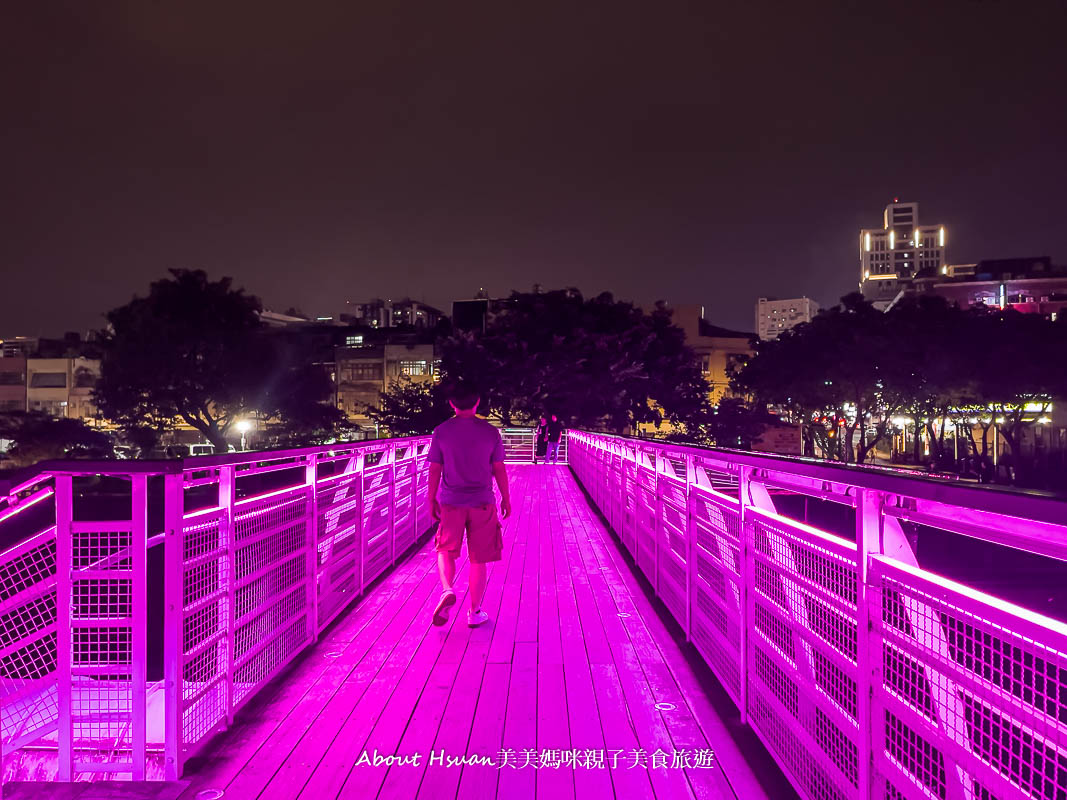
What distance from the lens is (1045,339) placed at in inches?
1175

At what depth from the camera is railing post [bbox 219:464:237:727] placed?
3.69m

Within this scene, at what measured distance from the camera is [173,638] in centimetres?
314

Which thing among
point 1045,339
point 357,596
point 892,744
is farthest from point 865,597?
point 1045,339

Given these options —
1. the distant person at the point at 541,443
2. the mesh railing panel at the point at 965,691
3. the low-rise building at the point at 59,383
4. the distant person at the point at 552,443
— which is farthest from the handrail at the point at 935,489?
the low-rise building at the point at 59,383

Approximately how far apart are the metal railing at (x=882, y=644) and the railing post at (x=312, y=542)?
2449 mm

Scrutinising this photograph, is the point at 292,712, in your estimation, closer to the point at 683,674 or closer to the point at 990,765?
the point at 683,674

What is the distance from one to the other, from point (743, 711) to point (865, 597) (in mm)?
1544

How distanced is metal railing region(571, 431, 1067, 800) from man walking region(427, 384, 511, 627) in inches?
58.9

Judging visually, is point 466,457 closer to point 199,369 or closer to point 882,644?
point 882,644

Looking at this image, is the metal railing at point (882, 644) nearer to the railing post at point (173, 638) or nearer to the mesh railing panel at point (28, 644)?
the railing post at point (173, 638)

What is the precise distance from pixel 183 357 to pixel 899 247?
579 feet

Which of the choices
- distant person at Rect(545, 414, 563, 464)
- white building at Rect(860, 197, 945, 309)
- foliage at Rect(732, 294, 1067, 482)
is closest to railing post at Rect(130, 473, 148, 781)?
distant person at Rect(545, 414, 563, 464)

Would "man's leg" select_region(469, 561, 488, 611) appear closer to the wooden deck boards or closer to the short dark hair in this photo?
the wooden deck boards

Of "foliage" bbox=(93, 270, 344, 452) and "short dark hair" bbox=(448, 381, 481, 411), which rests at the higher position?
"foliage" bbox=(93, 270, 344, 452)
